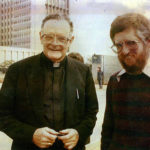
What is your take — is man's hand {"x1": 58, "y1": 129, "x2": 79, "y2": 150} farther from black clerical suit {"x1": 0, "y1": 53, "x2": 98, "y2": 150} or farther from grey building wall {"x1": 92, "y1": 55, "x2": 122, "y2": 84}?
grey building wall {"x1": 92, "y1": 55, "x2": 122, "y2": 84}

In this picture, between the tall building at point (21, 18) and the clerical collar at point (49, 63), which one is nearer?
the clerical collar at point (49, 63)

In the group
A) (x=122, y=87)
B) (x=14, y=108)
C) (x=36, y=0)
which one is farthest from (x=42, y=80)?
(x=36, y=0)

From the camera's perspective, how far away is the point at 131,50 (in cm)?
83

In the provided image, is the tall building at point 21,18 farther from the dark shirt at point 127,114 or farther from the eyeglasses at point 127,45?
the dark shirt at point 127,114

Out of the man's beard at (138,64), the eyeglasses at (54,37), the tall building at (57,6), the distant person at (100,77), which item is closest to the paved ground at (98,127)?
the distant person at (100,77)

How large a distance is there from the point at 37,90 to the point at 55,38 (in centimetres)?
19

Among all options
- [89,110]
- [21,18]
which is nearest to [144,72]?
[89,110]

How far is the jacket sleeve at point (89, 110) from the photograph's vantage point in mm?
882

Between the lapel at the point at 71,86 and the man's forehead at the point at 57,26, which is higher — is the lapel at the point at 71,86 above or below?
below

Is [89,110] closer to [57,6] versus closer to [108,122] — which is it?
[108,122]

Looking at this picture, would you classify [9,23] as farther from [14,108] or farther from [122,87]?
[122,87]

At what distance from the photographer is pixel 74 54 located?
3.26ft

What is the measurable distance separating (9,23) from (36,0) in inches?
6.4

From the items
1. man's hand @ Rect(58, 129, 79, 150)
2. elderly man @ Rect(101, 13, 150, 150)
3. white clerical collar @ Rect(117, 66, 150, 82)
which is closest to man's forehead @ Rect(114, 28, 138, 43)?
elderly man @ Rect(101, 13, 150, 150)
